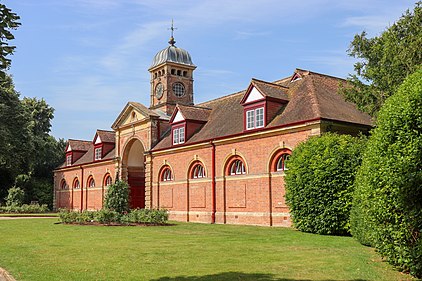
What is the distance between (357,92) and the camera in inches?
912

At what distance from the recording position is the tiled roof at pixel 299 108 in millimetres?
24172

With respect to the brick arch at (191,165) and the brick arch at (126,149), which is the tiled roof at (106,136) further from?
the brick arch at (191,165)

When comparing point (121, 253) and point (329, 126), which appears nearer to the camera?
point (121, 253)

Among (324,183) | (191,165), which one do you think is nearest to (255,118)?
(191,165)

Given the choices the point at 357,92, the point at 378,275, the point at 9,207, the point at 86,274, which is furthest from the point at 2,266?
the point at 9,207

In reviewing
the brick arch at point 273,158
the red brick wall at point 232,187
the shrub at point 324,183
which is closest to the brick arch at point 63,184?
the red brick wall at point 232,187

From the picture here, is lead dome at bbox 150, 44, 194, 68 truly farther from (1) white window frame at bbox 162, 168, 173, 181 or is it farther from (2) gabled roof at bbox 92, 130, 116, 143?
(1) white window frame at bbox 162, 168, 173, 181

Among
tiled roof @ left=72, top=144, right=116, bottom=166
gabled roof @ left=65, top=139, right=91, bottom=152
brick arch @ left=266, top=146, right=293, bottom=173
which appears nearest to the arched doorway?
tiled roof @ left=72, top=144, right=116, bottom=166

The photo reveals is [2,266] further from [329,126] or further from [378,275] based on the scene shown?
[329,126]

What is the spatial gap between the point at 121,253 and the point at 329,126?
13.4 m

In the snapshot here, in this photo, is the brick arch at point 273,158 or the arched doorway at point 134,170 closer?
the brick arch at point 273,158

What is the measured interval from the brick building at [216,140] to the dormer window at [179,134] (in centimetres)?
8

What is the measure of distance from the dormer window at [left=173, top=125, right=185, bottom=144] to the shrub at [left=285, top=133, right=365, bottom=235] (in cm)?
1429

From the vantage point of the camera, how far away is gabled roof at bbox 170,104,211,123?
33531 millimetres
